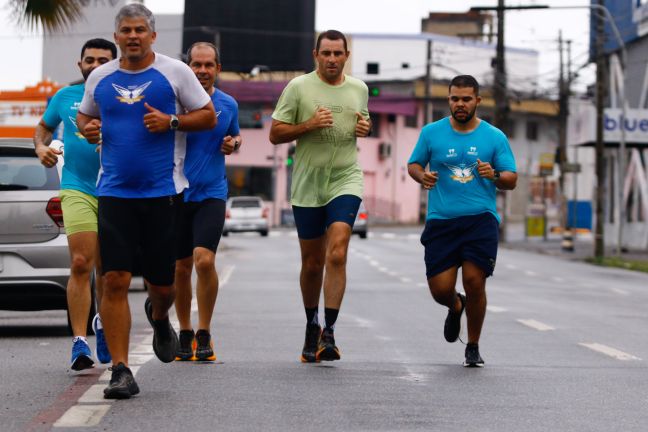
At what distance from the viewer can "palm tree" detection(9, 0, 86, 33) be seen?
18891 millimetres

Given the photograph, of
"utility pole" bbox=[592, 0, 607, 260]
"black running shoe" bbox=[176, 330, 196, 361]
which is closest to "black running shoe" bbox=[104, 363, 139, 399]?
"black running shoe" bbox=[176, 330, 196, 361]

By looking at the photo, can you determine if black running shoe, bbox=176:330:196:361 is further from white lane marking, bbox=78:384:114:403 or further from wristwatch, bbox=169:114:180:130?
wristwatch, bbox=169:114:180:130

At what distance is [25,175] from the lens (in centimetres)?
1223

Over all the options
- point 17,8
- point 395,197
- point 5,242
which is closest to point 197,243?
point 5,242

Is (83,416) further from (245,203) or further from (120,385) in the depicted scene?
(245,203)

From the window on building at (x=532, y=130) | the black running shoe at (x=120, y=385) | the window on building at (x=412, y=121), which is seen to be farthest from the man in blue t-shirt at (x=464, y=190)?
the window on building at (x=532, y=130)

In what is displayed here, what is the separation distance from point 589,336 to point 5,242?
4709 mm

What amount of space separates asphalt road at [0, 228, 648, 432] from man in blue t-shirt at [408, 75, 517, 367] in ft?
1.73

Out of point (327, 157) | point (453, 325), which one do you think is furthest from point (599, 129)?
point (327, 157)

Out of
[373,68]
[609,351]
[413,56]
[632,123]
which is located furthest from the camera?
[413,56]

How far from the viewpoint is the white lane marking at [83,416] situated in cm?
691

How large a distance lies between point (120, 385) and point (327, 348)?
2253 mm

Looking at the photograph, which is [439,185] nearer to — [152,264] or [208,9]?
[152,264]

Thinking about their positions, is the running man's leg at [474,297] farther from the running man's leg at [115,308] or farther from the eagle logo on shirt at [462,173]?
the running man's leg at [115,308]
